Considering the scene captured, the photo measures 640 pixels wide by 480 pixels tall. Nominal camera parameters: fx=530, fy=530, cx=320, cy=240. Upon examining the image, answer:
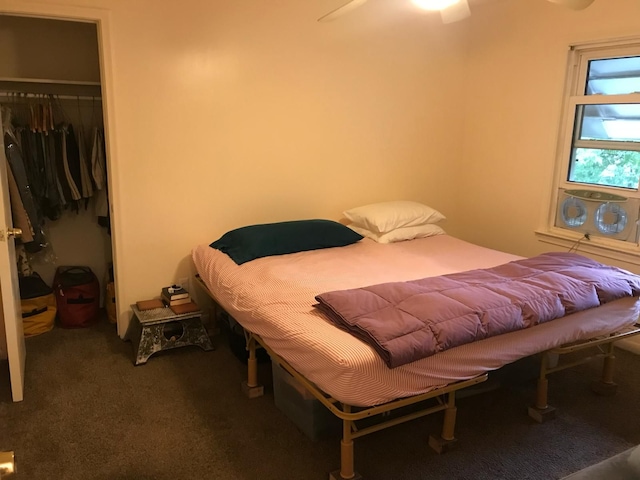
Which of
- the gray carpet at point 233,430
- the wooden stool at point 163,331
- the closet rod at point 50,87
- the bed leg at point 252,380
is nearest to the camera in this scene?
the gray carpet at point 233,430

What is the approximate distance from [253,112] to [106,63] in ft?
3.22

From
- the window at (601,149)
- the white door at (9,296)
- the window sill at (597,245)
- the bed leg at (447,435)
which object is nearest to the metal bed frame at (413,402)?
the bed leg at (447,435)

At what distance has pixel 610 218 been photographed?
11.8 feet

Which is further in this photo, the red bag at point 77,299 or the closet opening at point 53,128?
the red bag at point 77,299

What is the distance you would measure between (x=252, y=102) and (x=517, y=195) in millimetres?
2188

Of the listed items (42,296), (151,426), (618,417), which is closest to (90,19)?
(42,296)

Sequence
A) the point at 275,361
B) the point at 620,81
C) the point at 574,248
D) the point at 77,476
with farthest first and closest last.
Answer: the point at 574,248, the point at 620,81, the point at 275,361, the point at 77,476

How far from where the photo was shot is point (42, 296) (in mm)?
3734

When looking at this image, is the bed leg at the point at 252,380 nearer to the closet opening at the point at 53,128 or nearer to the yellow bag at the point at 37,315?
the closet opening at the point at 53,128

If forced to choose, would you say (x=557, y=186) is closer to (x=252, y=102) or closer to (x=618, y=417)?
(x=618, y=417)

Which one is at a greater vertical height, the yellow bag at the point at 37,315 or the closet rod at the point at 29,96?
the closet rod at the point at 29,96

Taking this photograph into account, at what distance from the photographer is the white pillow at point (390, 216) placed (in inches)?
152

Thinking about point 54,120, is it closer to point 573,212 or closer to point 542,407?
point 542,407

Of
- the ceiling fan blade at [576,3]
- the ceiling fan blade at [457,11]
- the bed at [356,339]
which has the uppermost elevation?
the ceiling fan blade at [457,11]
